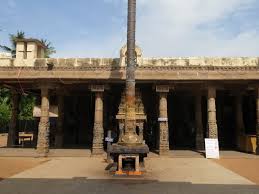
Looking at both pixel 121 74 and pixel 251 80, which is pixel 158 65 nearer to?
pixel 121 74

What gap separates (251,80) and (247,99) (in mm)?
6973

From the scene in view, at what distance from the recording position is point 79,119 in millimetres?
24438

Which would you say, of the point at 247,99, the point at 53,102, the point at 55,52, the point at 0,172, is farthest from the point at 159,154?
the point at 55,52

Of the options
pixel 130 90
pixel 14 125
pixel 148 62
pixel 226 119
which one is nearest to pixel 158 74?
pixel 148 62

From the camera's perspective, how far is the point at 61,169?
1247cm

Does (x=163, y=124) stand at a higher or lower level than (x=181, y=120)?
lower

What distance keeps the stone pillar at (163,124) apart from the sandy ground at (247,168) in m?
3.78

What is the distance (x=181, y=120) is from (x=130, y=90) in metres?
12.3

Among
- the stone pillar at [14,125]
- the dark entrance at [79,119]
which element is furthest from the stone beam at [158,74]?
the dark entrance at [79,119]

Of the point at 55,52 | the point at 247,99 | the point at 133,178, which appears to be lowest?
the point at 133,178

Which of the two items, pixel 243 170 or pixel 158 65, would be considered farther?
pixel 158 65

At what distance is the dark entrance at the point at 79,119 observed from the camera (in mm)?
24281

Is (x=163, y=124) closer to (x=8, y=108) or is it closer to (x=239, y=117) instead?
(x=239, y=117)

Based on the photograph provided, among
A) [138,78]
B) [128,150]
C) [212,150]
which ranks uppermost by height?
[138,78]
